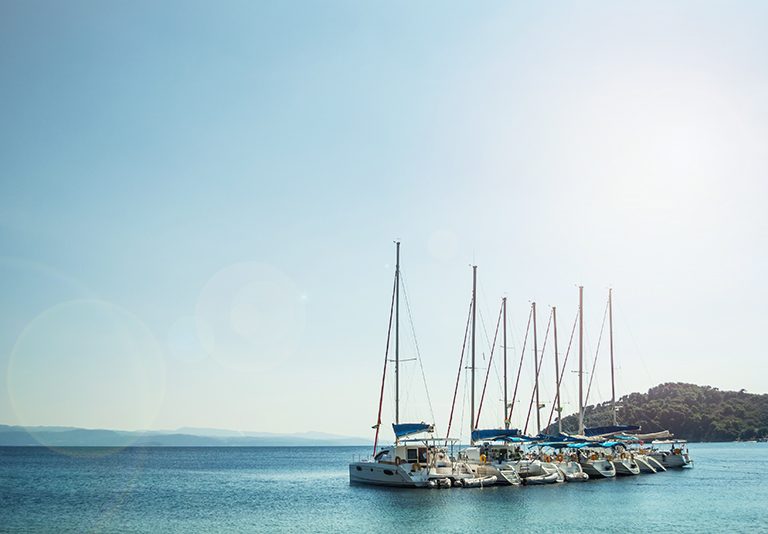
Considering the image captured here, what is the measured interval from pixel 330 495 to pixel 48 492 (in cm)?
3250

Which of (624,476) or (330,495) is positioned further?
(624,476)

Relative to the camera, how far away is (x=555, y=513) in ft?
154

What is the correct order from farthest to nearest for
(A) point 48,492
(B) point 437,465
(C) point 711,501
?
1. (A) point 48,492
2. (B) point 437,465
3. (C) point 711,501

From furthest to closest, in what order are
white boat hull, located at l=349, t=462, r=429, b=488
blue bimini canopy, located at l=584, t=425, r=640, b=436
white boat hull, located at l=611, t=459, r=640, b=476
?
blue bimini canopy, located at l=584, t=425, r=640, b=436 < white boat hull, located at l=611, t=459, r=640, b=476 < white boat hull, located at l=349, t=462, r=429, b=488

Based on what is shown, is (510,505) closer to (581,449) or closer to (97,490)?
(581,449)

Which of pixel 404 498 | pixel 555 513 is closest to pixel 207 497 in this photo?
pixel 404 498

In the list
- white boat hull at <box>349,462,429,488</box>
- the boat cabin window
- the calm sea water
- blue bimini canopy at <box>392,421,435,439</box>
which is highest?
blue bimini canopy at <box>392,421,435,439</box>

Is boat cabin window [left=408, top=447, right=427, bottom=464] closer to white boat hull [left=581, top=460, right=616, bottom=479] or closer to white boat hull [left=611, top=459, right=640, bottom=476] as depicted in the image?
white boat hull [left=581, top=460, right=616, bottom=479]

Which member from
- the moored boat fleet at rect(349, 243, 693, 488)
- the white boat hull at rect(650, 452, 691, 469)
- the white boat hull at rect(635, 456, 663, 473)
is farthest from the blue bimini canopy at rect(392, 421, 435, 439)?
the white boat hull at rect(650, 452, 691, 469)

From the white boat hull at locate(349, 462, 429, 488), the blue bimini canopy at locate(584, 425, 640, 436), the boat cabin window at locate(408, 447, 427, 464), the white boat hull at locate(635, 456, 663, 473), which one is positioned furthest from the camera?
the white boat hull at locate(635, 456, 663, 473)

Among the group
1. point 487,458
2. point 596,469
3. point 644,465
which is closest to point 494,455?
point 487,458

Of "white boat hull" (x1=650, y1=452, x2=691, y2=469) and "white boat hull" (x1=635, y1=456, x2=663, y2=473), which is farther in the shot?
"white boat hull" (x1=650, y1=452, x2=691, y2=469)

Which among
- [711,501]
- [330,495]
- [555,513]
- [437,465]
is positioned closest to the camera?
[555,513]

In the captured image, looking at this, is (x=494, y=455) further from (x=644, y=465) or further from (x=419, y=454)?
(x=644, y=465)
